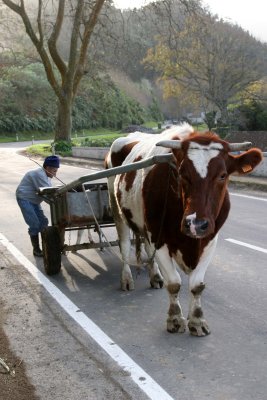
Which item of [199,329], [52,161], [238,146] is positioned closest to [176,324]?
[199,329]

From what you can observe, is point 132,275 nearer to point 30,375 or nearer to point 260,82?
point 30,375

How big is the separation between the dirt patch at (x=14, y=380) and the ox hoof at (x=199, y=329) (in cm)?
170

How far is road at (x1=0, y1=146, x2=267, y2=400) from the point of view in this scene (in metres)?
4.28

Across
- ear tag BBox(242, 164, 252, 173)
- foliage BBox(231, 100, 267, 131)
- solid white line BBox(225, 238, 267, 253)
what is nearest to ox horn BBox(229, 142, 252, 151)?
ear tag BBox(242, 164, 252, 173)

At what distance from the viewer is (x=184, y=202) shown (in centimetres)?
477

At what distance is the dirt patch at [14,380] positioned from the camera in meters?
4.12

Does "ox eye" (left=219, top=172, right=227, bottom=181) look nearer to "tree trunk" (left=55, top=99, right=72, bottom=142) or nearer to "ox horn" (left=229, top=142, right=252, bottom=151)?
"ox horn" (left=229, top=142, right=252, bottom=151)

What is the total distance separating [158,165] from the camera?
5.43 meters

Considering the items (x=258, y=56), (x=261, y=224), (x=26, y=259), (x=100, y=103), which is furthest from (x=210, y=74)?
(x=100, y=103)

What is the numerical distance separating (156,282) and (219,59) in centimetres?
3214

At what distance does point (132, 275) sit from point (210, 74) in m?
31.4

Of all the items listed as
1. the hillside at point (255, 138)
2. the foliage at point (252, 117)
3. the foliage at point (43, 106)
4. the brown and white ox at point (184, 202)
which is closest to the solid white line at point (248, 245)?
the brown and white ox at point (184, 202)

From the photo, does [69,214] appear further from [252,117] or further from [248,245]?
[252,117]

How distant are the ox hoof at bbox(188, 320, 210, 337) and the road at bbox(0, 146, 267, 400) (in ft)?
0.23
